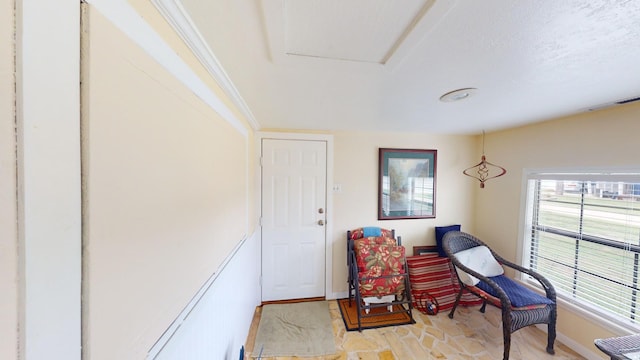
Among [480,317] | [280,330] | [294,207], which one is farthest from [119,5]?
[480,317]

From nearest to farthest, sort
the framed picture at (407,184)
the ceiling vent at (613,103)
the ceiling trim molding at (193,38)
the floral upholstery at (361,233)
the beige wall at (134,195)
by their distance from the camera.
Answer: the beige wall at (134,195) < the ceiling trim molding at (193,38) < the ceiling vent at (613,103) < the floral upholstery at (361,233) < the framed picture at (407,184)

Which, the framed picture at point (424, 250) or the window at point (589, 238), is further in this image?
the framed picture at point (424, 250)

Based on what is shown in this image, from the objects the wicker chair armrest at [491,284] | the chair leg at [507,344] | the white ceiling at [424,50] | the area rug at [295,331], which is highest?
the white ceiling at [424,50]

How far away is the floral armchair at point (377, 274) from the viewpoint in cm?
227

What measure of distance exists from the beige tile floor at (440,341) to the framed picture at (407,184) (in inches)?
46.9

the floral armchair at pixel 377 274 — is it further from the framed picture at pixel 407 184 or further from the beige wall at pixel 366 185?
the framed picture at pixel 407 184

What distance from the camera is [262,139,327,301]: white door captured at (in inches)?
100

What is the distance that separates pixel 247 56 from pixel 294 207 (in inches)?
73.0

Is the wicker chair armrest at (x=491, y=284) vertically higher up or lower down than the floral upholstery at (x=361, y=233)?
lower down

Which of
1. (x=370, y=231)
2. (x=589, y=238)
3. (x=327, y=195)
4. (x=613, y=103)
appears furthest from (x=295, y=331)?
(x=613, y=103)

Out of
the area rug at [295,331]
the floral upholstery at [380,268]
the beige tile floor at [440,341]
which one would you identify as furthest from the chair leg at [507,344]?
the area rug at [295,331]

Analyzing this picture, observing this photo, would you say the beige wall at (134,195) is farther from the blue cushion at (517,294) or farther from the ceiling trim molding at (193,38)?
the blue cushion at (517,294)

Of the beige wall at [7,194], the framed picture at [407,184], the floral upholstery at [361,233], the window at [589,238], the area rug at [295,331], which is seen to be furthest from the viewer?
the framed picture at [407,184]

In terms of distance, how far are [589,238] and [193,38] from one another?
3.27 m
